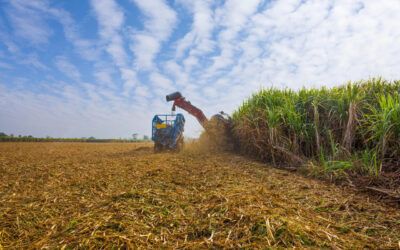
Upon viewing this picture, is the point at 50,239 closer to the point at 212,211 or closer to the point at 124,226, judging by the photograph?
the point at 124,226

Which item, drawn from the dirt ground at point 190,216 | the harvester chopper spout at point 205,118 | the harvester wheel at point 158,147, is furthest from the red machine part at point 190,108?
the dirt ground at point 190,216

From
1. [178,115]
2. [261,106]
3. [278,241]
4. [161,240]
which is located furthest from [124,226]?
[178,115]

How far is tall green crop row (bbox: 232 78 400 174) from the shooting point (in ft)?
12.5

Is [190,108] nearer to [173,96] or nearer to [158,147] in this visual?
[173,96]

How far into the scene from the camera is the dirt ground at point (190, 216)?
184 cm

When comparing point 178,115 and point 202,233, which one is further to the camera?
point 178,115


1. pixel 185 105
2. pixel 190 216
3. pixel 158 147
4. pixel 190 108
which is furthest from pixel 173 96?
pixel 190 216

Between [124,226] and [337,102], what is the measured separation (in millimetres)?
5694

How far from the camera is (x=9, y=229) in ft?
7.22

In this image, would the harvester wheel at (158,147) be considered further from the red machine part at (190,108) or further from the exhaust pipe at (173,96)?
the exhaust pipe at (173,96)

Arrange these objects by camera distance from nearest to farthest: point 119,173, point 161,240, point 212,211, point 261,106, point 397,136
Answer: point 161,240, point 212,211, point 397,136, point 119,173, point 261,106

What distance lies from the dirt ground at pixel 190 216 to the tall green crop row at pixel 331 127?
47.0 inches

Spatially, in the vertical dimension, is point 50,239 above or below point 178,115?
below

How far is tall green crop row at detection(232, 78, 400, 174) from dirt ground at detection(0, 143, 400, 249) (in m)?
1.19
